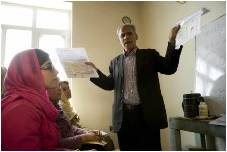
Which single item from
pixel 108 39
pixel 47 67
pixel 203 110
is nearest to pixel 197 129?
pixel 203 110

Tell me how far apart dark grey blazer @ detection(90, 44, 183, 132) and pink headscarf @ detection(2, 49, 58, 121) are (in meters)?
0.67

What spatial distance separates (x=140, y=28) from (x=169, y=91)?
41.6 inches

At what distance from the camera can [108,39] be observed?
316 centimetres

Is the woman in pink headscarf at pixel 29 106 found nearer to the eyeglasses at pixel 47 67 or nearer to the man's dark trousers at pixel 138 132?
the eyeglasses at pixel 47 67

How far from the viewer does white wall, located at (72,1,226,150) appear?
2.67m

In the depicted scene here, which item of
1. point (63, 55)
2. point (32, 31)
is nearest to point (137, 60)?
point (63, 55)

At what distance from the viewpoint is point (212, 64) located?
1993mm

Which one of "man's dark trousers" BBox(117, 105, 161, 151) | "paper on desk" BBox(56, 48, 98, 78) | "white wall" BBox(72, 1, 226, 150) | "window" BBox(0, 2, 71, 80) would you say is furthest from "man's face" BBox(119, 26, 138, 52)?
"window" BBox(0, 2, 71, 80)

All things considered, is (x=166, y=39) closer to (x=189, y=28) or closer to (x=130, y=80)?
(x=130, y=80)

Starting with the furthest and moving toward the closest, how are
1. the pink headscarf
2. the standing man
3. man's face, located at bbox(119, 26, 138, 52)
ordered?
man's face, located at bbox(119, 26, 138, 52) < the standing man < the pink headscarf

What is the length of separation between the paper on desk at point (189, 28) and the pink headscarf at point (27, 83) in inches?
34.0

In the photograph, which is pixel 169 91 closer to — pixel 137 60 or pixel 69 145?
pixel 137 60

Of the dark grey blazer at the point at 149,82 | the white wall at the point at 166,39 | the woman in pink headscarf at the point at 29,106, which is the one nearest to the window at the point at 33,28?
the white wall at the point at 166,39

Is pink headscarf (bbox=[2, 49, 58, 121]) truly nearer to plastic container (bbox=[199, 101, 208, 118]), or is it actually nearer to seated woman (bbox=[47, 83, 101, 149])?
seated woman (bbox=[47, 83, 101, 149])
